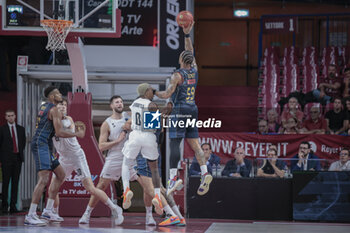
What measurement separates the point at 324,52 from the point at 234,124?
6.02m

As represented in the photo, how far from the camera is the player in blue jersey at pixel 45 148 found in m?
10.9

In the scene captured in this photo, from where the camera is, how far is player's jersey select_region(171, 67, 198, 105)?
1090cm

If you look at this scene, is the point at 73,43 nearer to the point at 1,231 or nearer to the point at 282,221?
the point at 1,231

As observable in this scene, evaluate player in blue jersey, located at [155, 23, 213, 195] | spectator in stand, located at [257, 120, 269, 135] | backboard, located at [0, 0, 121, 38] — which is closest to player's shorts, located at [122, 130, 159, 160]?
player in blue jersey, located at [155, 23, 213, 195]

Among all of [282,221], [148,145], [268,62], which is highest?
[268,62]

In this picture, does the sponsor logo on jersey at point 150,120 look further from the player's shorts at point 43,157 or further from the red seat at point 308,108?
the red seat at point 308,108

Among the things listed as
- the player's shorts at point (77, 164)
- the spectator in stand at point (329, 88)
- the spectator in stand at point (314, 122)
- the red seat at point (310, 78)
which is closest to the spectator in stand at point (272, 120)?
the spectator in stand at point (314, 122)

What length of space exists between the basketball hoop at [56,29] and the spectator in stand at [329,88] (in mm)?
7943

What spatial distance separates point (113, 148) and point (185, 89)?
1.96 m

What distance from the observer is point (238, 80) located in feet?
79.9

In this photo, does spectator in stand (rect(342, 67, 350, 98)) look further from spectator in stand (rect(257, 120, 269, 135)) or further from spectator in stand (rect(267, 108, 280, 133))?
spectator in stand (rect(257, 120, 269, 135))

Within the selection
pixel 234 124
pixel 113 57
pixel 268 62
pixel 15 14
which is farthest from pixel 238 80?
pixel 15 14

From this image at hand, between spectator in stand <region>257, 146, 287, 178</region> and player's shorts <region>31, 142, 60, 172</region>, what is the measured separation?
4.26 metres

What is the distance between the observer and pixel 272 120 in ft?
51.4
